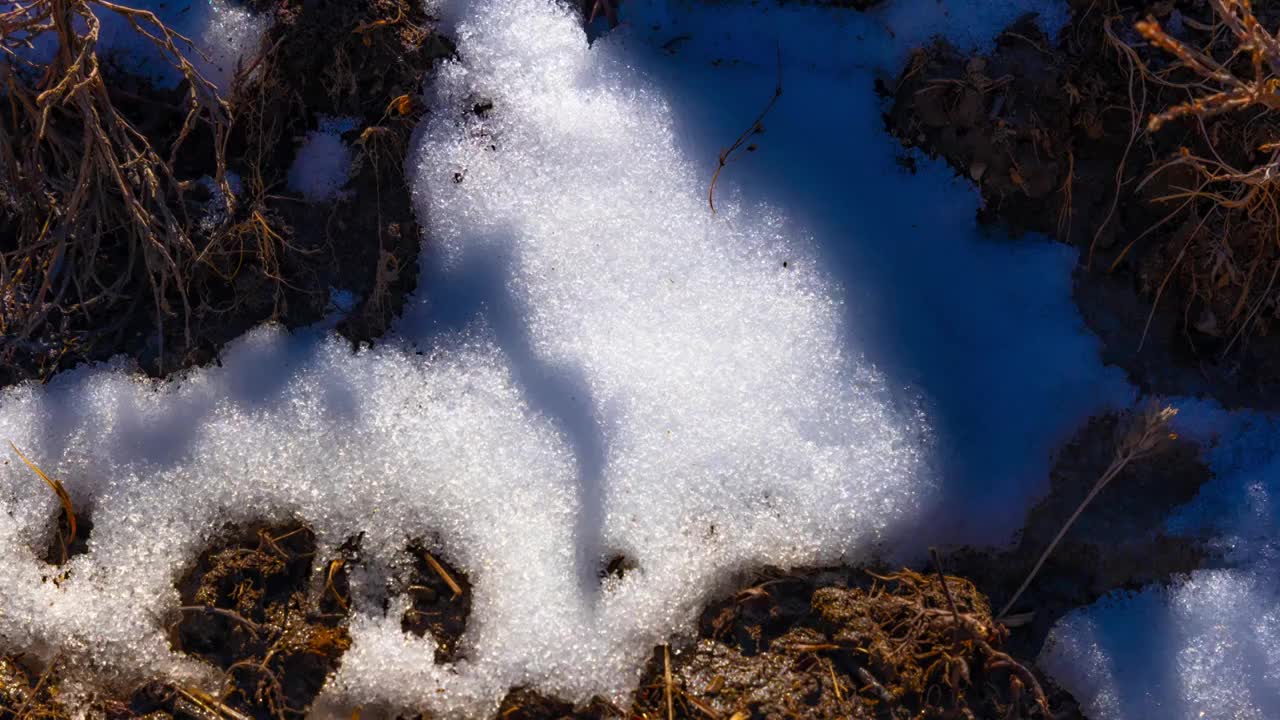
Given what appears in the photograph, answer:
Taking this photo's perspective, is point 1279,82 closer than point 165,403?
Yes

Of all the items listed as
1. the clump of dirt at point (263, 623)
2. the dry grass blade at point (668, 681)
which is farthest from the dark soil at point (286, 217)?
the dry grass blade at point (668, 681)

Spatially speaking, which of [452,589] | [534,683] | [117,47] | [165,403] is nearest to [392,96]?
[117,47]

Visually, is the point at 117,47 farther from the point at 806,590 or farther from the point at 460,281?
the point at 806,590

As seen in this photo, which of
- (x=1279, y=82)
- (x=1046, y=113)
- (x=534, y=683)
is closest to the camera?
(x=1279, y=82)

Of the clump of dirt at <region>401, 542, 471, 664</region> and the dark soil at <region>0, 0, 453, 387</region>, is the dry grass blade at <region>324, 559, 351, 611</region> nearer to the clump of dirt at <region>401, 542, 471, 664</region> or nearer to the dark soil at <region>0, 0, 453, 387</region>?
the clump of dirt at <region>401, 542, 471, 664</region>

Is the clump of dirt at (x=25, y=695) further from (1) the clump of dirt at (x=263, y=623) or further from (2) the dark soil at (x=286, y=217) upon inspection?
(2) the dark soil at (x=286, y=217)

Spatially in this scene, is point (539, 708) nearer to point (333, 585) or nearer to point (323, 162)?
point (333, 585)

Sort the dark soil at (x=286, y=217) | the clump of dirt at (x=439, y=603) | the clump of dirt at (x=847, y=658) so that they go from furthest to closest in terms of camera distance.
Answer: the dark soil at (x=286, y=217) → the clump of dirt at (x=439, y=603) → the clump of dirt at (x=847, y=658)
